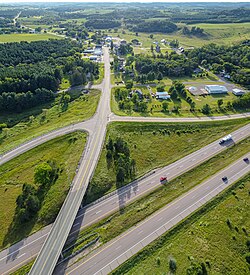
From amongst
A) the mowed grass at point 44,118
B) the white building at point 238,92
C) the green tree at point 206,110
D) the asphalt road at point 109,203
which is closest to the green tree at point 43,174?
the asphalt road at point 109,203

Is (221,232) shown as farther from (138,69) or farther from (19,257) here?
(138,69)

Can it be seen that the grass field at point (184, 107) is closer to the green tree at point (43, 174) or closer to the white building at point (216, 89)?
the white building at point (216, 89)

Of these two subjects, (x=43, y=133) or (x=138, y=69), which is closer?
(x=43, y=133)

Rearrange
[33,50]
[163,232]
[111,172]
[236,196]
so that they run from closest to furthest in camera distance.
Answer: [163,232]
[236,196]
[111,172]
[33,50]

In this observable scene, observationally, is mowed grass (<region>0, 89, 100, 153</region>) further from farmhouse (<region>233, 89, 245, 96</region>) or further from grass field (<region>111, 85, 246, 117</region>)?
farmhouse (<region>233, 89, 245, 96</region>)

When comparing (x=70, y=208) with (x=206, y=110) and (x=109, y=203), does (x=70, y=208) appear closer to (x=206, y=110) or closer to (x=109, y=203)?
(x=109, y=203)

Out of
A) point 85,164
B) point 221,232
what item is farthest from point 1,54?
point 221,232
